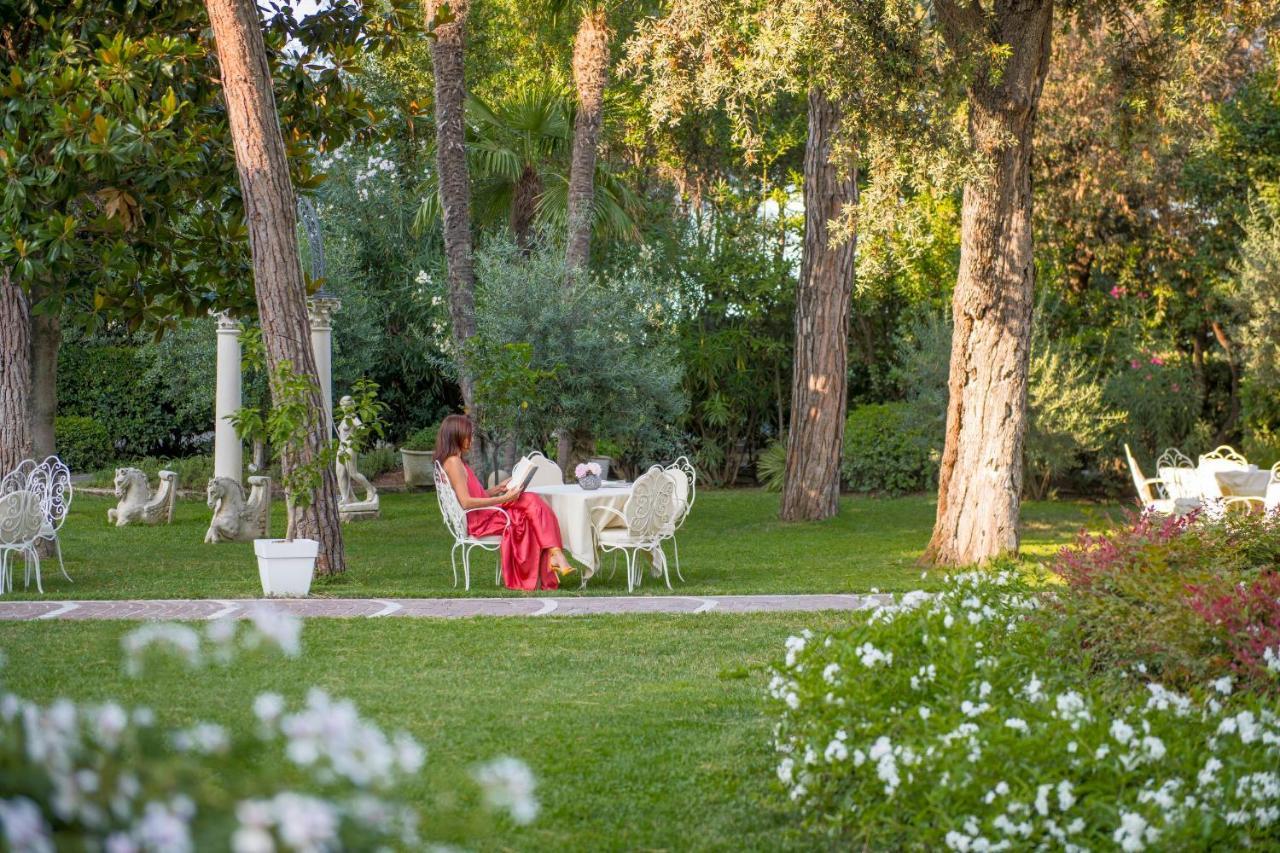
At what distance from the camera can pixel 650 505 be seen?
948 cm

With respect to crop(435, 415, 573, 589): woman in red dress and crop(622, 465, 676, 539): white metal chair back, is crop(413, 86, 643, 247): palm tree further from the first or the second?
crop(622, 465, 676, 539): white metal chair back

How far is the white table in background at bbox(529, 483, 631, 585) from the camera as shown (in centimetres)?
959

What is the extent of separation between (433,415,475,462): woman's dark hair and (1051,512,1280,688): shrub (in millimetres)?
4774

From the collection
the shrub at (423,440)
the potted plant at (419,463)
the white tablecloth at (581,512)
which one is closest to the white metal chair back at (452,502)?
the white tablecloth at (581,512)

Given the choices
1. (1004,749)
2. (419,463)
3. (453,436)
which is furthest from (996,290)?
(419,463)

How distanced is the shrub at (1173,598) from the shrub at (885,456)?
1260cm

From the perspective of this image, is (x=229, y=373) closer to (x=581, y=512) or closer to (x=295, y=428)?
(x=295, y=428)

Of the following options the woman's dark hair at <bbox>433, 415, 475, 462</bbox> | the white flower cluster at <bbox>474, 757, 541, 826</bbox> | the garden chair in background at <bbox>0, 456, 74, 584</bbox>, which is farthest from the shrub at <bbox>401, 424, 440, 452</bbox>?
the white flower cluster at <bbox>474, 757, 541, 826</bbox>

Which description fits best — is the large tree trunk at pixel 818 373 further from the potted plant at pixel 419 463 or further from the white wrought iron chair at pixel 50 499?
the white wrought iron chair at pixel 50 499

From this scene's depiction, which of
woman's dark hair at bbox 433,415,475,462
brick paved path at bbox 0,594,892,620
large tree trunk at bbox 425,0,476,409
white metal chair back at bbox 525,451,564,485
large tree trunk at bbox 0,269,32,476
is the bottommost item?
brick paved path at bbox 0,594,892,620

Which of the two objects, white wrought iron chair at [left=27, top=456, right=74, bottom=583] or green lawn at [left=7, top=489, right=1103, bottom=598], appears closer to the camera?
green lawn at [left=7, top=489, right=1103, bottom=598]

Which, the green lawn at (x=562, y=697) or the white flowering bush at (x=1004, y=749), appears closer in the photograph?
the white flowering bush at (x=1004, y=749)

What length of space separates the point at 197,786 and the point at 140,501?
13.7m

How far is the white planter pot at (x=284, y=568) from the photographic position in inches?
353
